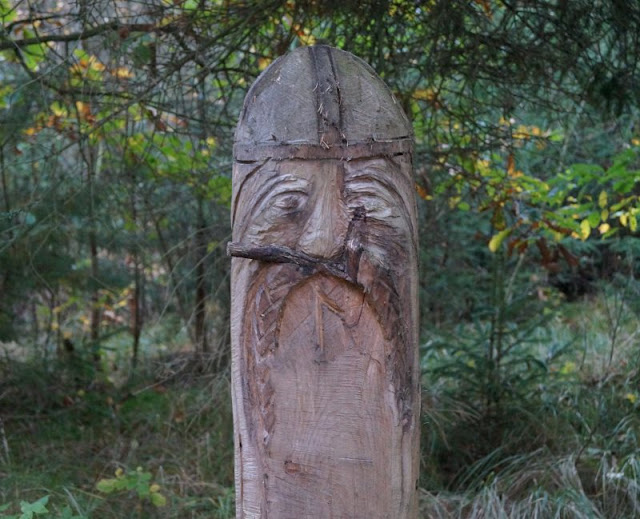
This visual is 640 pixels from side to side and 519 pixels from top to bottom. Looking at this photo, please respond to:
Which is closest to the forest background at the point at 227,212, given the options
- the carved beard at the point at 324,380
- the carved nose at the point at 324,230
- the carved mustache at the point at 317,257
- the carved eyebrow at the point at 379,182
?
the carved beard at the point at 324,380

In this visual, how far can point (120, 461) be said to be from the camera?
442 cm

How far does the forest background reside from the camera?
355 cm

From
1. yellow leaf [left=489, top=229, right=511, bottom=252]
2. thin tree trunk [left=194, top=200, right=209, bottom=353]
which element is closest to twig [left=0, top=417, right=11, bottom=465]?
thin tree trunk [left=194, top=200, right=209, bottom=353]

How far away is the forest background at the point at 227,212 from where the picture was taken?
3549 mm

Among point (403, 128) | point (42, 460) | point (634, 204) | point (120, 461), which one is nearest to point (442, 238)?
point (634, 204)

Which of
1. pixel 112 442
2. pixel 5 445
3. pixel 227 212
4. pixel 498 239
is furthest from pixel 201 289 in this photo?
pixel 498 239

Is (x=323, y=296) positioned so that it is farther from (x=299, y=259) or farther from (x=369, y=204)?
(x=369, y=204)

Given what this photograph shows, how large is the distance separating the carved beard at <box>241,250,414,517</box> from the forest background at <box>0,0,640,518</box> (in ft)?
3.64

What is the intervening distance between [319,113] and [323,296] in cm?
47

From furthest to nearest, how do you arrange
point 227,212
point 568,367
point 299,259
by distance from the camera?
point 568,367 < point 227,212 < point 299,259

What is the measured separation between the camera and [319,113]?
6.30 feet

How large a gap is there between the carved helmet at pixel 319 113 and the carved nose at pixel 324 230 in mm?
125

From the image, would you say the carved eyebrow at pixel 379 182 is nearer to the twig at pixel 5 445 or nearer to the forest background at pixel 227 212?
the forest background at pixel 227 212

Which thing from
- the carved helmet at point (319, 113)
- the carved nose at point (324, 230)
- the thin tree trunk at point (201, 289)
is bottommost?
the thin tree trunk at point (201, 289)
